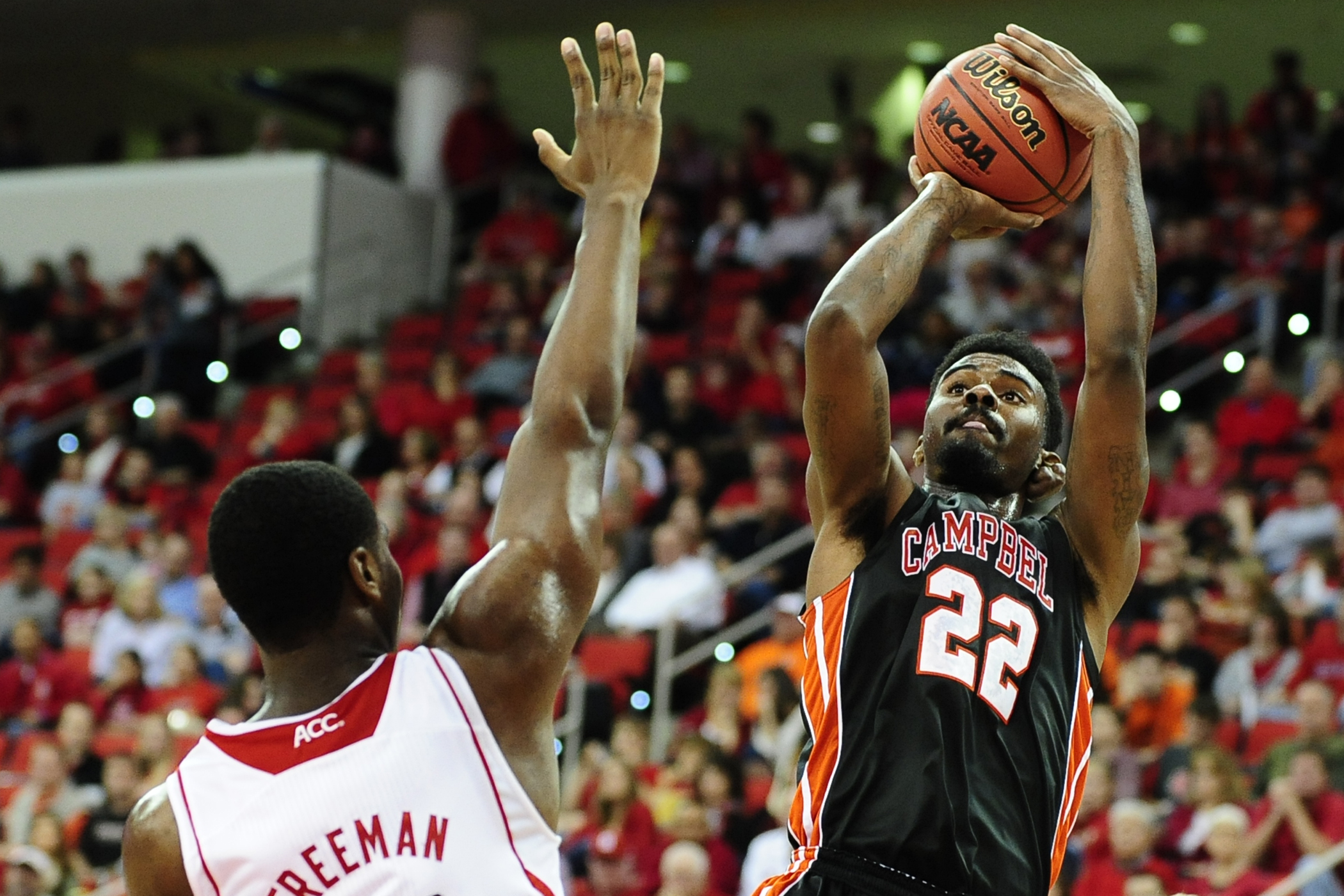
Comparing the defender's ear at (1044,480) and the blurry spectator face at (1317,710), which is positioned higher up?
the defender's ear at (1044,480)

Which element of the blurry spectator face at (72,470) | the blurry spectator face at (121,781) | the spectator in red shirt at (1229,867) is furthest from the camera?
the blurry spectator face at (72,470)

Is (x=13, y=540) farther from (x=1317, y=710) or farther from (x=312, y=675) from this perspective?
(x=312, y=675)

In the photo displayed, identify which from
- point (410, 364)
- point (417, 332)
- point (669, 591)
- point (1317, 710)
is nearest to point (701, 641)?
point (669, 591)

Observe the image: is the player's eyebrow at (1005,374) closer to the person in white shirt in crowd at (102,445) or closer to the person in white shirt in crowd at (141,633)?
the person in white shirt in crowd at (141,633)

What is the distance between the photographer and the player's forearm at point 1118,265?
3.52 meters

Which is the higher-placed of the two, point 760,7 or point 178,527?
point 760,7

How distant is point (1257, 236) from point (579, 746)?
6.37 metres

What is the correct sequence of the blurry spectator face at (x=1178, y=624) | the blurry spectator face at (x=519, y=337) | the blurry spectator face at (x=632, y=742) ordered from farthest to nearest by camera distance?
1. the blurry spectator face at (x=519, y=337)
2. the blurry spectator face at (x=632, y=742)
3. the blurry spectator face at (x=1178, y=624)

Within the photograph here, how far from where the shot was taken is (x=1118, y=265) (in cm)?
356

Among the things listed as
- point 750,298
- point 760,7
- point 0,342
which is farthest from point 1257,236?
point 0,342

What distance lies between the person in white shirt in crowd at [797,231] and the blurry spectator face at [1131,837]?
7.77 m

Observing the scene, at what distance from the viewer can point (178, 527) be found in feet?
44.8

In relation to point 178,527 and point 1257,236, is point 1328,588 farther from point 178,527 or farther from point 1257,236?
point 178,527

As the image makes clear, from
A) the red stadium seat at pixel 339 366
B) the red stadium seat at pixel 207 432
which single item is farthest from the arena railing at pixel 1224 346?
the red stadium seat at pixel 207 432
